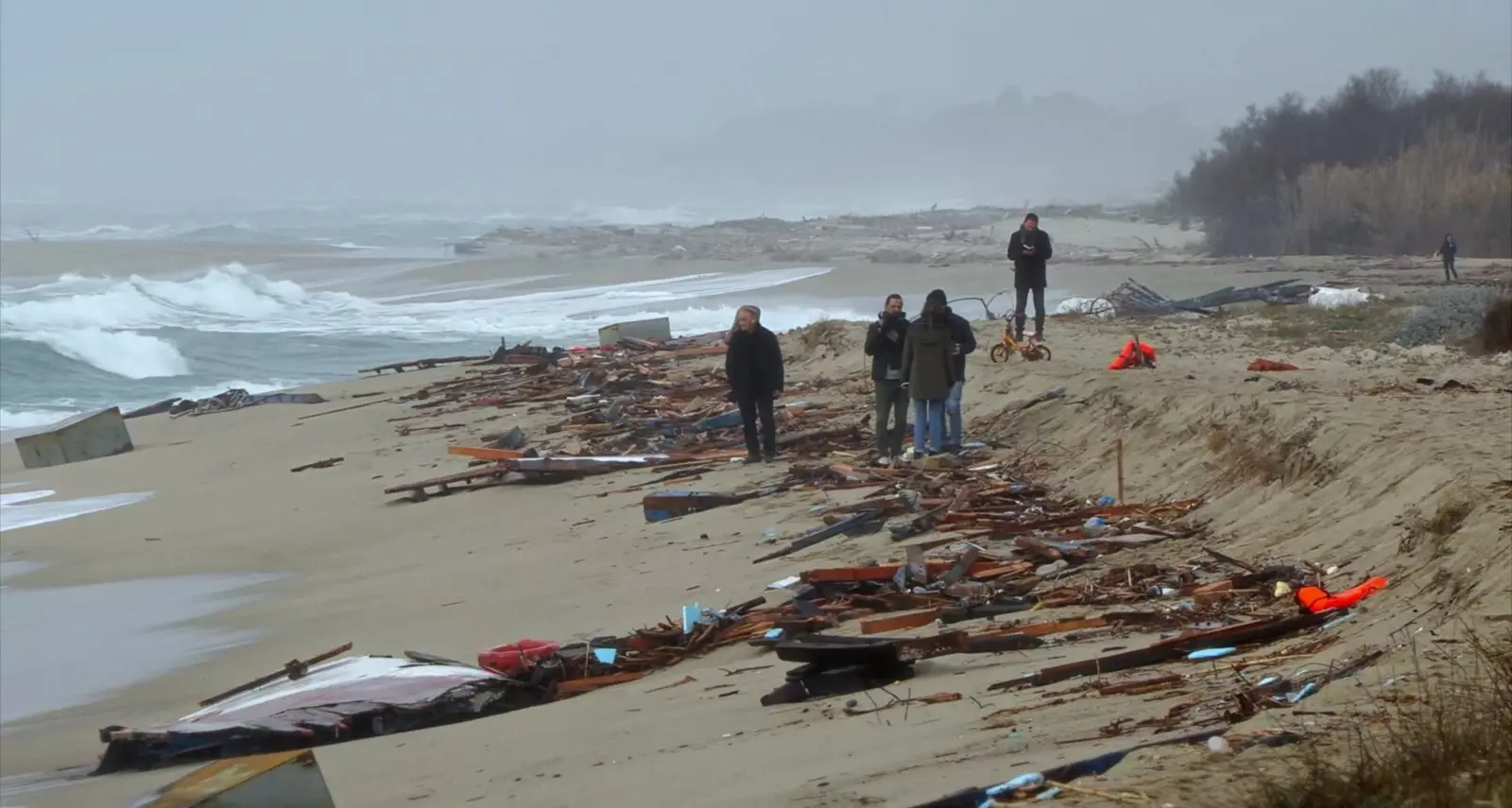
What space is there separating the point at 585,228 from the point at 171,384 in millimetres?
71901

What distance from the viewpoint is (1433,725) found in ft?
15.1

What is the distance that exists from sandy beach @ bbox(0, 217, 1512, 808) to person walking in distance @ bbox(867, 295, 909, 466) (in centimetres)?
95

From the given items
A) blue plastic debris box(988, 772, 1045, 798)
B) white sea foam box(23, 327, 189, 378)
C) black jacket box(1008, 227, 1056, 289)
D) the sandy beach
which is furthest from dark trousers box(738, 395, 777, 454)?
white sea foam box(23, 327, 189, 378)

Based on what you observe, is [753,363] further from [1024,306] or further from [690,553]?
[1024,306]

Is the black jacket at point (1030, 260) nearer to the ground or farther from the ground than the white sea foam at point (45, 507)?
farther from the ground

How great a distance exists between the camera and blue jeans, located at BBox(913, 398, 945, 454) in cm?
1392

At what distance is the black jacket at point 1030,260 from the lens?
17.4m

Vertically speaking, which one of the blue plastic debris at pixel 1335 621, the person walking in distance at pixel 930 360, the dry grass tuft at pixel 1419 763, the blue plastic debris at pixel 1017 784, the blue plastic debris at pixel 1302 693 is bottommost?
the blue plastic debris at pixel 1335 621

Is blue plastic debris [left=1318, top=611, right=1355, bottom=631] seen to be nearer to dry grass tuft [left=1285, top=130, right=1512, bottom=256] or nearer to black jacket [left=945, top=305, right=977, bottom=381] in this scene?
black jacket [left=945, top=305, right=977, bottom=381]

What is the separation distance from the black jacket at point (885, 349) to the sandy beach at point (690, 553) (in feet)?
3.96

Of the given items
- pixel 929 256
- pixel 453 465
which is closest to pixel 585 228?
pixel 929 256

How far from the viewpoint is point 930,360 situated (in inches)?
540

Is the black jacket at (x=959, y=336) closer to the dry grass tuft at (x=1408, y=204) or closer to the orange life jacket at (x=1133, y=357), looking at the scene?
the orange life jacket at (x=1133, y=357)

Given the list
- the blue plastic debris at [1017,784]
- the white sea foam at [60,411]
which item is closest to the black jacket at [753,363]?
the blue plastic debris at [1017,784]
